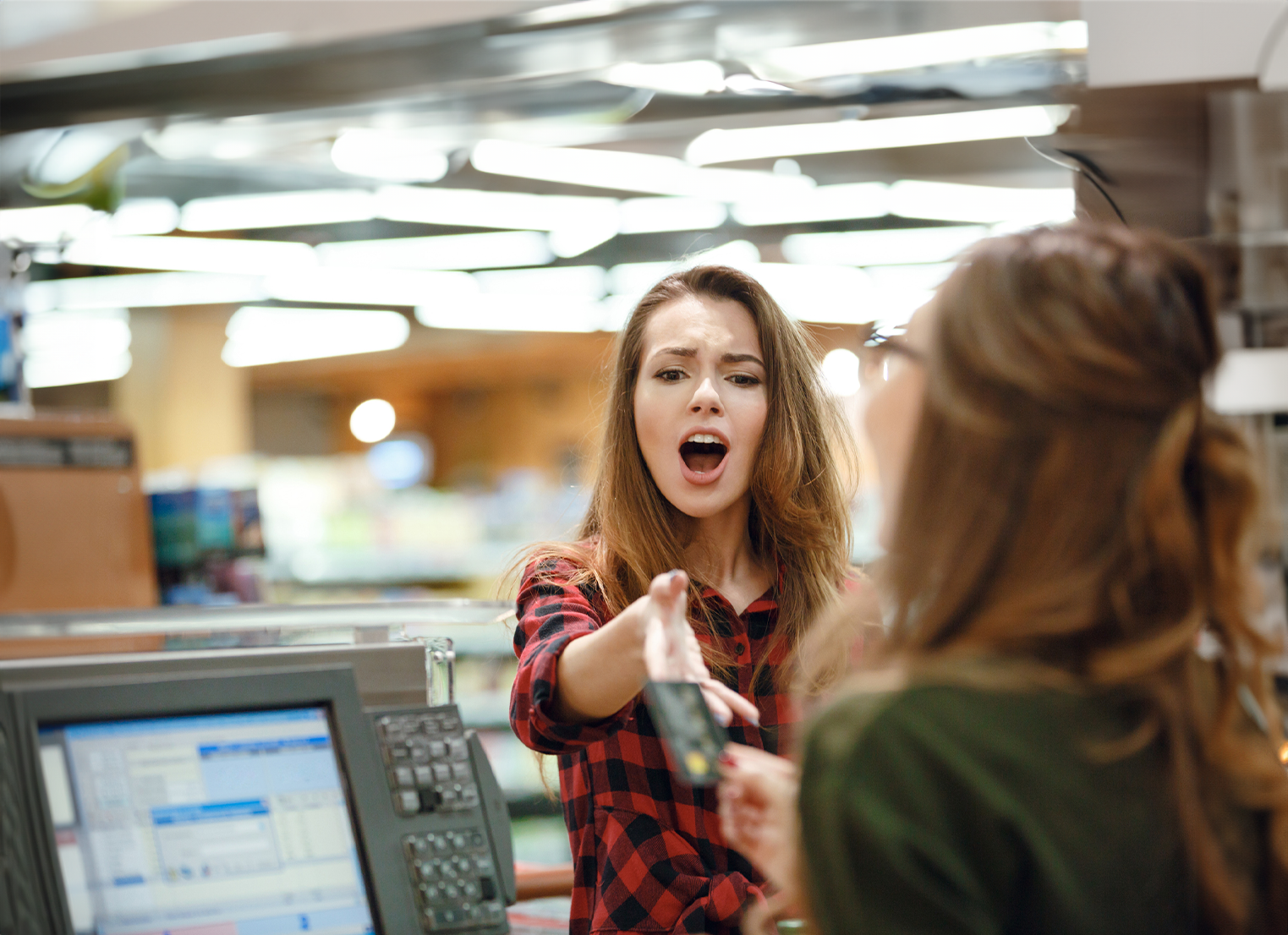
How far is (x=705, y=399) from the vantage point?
1631mm

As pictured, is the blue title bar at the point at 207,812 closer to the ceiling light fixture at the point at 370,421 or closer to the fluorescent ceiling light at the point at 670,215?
the fluorescent ceiling light at the point at 670,215

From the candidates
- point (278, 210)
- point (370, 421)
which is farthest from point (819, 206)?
point (370, 421)

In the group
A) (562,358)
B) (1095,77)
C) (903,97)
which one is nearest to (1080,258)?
(1095,77)

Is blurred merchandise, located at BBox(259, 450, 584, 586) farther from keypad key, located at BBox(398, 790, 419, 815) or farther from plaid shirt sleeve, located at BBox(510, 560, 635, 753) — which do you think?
keypad key, located at BBox(398, 790, 419, 815)

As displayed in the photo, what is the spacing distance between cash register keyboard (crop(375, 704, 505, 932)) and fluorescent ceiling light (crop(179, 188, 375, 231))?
4.98 metres

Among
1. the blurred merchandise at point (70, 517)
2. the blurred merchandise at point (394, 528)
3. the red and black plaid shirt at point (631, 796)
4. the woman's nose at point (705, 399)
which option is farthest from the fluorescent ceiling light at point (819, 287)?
the red and black plaid shirt at point (631, 796)

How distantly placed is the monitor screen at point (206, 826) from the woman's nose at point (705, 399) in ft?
2.31

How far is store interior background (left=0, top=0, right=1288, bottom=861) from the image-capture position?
7.66ft

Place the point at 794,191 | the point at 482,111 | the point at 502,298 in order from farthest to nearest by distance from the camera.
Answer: the point at 502,298 < the point at 794,191 < the point at 482,111

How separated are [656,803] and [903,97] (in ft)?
9.53

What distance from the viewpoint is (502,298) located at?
7395 mm

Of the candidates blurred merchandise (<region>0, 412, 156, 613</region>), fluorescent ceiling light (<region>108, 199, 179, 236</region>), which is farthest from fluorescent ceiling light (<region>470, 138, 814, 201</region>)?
blurred merchandise (<region>0, 412, 156, 613</region>)

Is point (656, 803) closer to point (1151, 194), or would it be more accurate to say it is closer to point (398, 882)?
point (398, 882)

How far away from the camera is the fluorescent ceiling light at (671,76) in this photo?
153 inches
